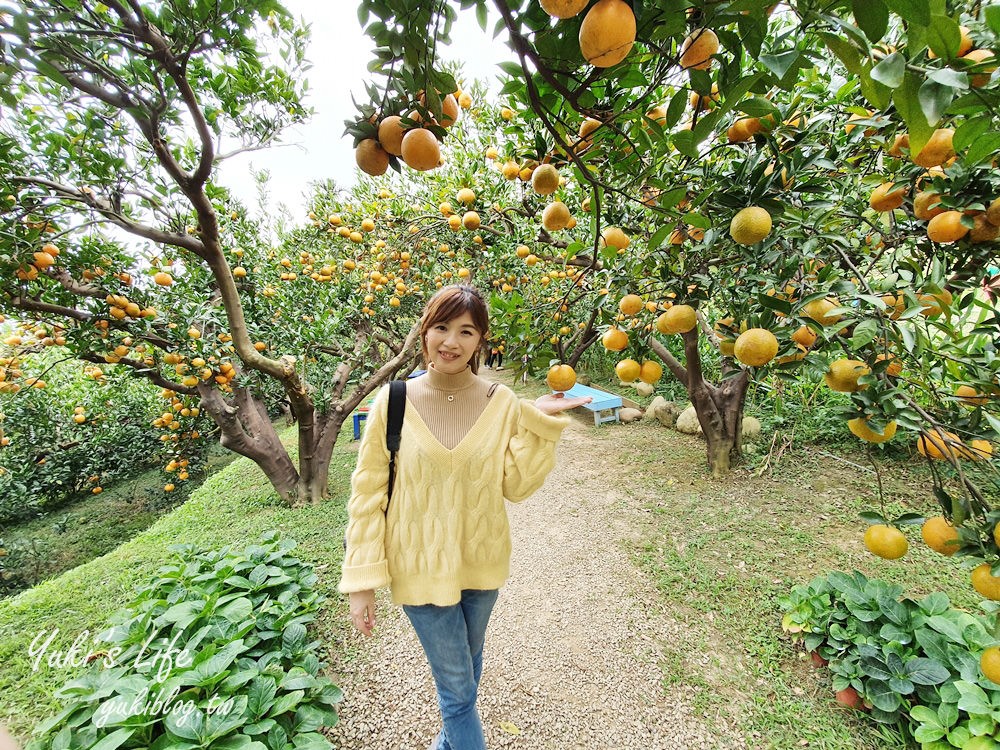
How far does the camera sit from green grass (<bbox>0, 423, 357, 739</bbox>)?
1.99 m

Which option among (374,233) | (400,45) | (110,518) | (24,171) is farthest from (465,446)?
(110,518)

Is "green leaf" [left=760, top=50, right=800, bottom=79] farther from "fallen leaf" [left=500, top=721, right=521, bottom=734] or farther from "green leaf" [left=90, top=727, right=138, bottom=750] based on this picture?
"green leaf" [left=90, top=727, right=138, bottom=750]

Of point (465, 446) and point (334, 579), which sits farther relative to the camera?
point (334, 579)

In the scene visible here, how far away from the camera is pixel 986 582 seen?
941 mm

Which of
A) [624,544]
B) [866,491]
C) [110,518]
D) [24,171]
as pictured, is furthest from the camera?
[110,518]

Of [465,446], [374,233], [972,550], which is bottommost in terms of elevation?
[972,550]

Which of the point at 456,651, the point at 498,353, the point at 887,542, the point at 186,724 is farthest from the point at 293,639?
the point at 887,542

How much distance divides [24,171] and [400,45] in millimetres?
2841

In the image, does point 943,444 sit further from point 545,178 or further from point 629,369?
point 545,178

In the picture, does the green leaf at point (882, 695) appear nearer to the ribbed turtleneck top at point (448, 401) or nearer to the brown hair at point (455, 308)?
the ribbed turtleneck top at point (448, 401)

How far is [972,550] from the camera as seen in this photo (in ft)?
3.06

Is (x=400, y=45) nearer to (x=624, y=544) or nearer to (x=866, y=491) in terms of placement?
(x=624, y=544)

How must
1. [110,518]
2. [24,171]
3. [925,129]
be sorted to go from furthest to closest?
[110,518], [24,171], [925,129]

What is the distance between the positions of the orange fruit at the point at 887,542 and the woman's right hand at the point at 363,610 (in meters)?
1.49
